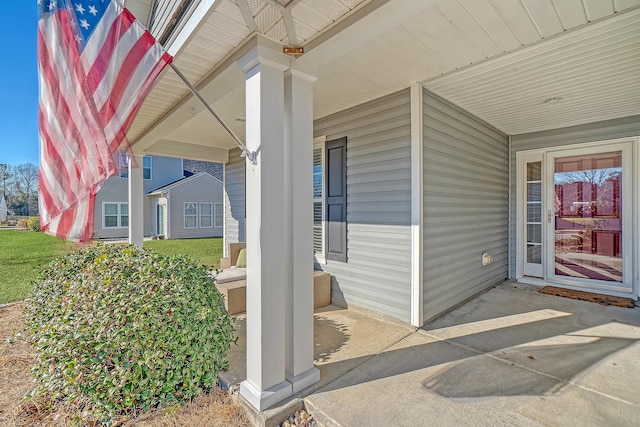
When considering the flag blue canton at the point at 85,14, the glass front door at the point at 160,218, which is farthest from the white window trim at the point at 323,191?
the glass front door at the point at 160,218

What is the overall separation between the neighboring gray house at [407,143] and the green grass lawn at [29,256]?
4.14 feet

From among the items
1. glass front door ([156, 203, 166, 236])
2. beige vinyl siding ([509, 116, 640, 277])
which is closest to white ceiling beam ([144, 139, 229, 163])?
beige vinyl siding ([509, 116, 640, 277])

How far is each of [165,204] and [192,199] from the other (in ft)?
4.06

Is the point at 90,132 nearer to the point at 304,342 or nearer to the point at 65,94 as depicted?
the point at 65,94

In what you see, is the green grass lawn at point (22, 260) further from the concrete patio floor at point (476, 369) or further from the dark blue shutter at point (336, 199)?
the concrete patio floor at point (476, 369)

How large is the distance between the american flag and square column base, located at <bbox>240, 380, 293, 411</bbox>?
4.85 feet

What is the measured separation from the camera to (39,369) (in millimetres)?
2234

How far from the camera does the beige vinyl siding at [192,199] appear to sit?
46.8 feet

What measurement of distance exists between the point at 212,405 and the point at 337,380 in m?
0.92

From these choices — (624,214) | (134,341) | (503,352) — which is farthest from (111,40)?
(624,214)

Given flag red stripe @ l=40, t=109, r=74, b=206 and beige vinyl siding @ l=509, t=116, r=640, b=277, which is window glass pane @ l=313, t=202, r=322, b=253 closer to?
flag red stripe @ l=40, t=109, r=74, b=206

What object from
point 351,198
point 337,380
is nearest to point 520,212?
point 351,198

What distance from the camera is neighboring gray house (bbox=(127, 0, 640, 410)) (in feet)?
6.59

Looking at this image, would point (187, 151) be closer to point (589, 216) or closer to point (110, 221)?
point (589, 216)
